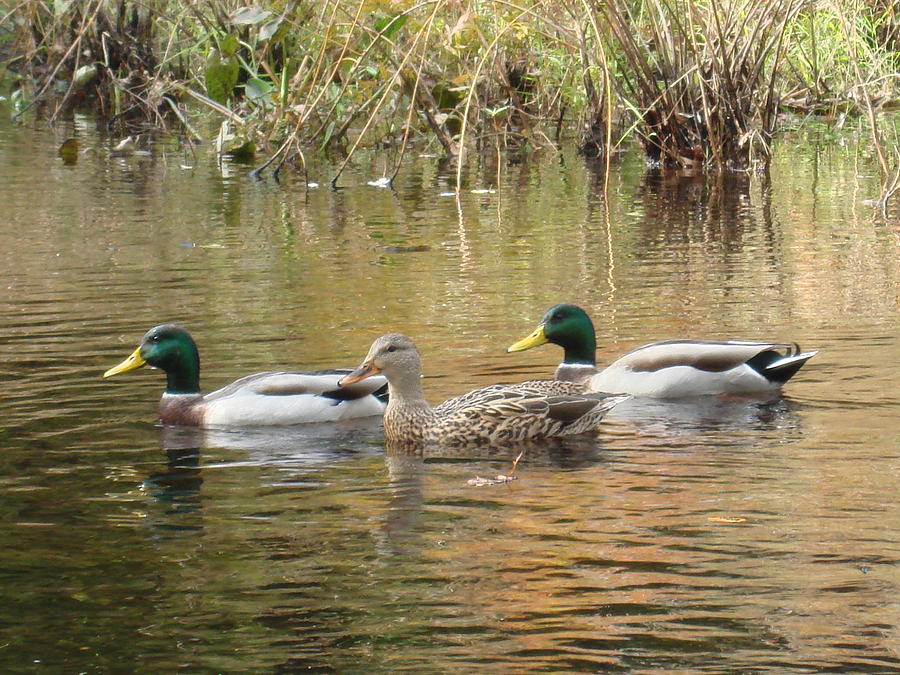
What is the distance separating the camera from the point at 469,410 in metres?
7.81

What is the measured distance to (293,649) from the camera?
494 centimetres

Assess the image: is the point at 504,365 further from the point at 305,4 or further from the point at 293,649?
the point at 305,4

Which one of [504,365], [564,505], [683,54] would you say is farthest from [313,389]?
[683,54]

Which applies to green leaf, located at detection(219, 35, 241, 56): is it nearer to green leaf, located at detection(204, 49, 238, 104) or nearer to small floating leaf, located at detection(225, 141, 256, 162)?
green leaf, located at detection(204, 49, 238, 104)

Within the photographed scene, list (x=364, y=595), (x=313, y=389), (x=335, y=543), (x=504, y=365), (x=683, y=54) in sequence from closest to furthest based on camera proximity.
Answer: (x=364, y=595) < (x=335, y=543) < (x=313, y=389) < (x=504, y=365) < (x=683, y=54)

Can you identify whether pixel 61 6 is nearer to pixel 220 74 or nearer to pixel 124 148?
pixel 124 148

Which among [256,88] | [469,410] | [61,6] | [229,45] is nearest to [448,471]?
[469,410]

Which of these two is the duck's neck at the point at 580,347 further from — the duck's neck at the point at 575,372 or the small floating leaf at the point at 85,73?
the small floating leaf at the point at 85,73

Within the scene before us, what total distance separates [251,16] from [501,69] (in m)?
3.59

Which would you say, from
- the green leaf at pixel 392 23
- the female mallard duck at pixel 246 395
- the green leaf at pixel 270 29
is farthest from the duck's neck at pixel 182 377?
the green leaf at pixel 270 29

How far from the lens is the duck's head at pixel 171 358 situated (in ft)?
28.2

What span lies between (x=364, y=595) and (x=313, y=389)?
2940 millimetres

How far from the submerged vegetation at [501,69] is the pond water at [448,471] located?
1.45 meters

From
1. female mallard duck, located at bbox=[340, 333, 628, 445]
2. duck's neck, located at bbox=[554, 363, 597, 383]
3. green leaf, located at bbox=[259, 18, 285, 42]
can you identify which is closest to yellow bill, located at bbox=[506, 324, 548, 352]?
duck's neck, located at bbox=[554, 363, 597, 383]
